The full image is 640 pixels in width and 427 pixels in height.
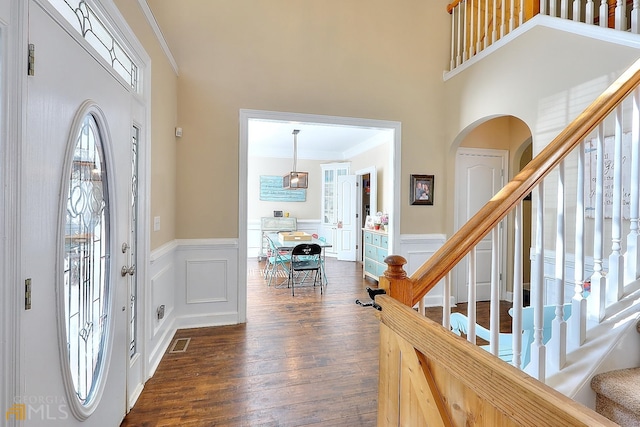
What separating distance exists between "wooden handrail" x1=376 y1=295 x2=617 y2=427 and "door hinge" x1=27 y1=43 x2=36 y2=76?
1.46 metres

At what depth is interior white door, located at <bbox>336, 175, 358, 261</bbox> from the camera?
704cm

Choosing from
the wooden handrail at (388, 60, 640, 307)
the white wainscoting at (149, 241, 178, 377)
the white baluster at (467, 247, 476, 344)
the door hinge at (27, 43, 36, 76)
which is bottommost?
the white wainscoting at (149, 241, 178, 377)

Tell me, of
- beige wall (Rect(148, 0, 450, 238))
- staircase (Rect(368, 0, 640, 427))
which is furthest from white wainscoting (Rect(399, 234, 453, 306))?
staircase (Rect(368, 0, 640, 427))

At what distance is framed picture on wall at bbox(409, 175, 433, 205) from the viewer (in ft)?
12.3

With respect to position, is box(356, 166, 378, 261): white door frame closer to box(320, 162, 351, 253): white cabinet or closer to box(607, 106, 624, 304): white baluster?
box(320, 162, 351, 253): white cabinet

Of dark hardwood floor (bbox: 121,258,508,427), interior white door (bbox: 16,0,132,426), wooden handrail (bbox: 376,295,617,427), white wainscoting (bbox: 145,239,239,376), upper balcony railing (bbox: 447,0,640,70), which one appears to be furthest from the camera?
white wainscoting (bbox: 145,239,239,376)

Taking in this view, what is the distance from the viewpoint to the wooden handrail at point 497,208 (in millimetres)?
1038

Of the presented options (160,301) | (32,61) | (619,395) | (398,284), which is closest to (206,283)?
(160,301)

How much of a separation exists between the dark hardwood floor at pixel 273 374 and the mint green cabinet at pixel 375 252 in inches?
47.6

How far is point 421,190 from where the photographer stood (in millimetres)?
3779

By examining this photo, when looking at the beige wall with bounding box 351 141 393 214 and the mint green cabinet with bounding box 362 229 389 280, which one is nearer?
the mint green cabinet with bounding box 362 229 389 280

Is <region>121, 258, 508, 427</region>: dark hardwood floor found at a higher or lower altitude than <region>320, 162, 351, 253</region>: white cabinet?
lower

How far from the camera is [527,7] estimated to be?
291cm

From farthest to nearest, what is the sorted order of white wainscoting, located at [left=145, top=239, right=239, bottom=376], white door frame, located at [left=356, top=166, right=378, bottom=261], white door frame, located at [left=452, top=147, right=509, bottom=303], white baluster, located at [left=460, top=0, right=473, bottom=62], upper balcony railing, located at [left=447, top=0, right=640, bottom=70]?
1. white door frame, located at [left=356, top=166, right=378, bottom=261]
2. white door frame, located at [left=452, top=147, right=509, bottom=303]
3. white baluster, located at [left=460, top=0, right=473, bottom=62]
4. white wainscoting, located at [left=145, top=239, right=239, bottom=376]
5. upper balcony railing, located at [left=447, top=0, right=640, bottom=70]
